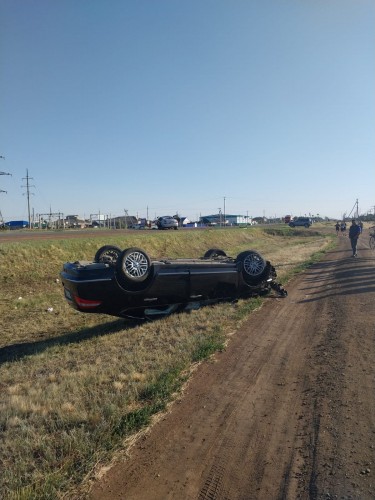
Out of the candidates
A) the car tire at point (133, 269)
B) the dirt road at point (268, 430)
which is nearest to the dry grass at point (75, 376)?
the dirt road at point (268, 430)

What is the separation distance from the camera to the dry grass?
10.8 ft

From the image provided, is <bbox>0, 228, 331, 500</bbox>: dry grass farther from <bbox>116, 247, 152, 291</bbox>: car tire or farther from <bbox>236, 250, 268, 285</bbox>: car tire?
<bbox>116, 247, 152, 291</bbox>: car tire

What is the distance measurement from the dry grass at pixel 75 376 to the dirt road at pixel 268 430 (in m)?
0.29

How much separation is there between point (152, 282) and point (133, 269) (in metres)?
0.53

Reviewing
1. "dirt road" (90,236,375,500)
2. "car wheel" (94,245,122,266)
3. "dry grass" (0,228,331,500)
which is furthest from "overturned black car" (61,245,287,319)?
"dirt road" (90,236,375,500)

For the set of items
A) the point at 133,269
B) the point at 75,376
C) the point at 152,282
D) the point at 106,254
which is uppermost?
the point at 106,254

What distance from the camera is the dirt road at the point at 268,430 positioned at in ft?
9.88

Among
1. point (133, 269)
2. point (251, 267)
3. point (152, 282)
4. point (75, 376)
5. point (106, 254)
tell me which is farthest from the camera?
point (251, 267)

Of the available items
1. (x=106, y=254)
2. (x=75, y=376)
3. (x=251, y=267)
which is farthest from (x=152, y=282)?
(x=251, y=267)

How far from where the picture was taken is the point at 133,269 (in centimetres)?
734

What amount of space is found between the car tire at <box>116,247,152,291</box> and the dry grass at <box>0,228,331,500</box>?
93 centimetres

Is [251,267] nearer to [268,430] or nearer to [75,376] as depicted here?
[75,376]

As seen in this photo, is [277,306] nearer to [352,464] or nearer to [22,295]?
[352,464]

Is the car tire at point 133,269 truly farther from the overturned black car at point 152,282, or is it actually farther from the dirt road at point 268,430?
the dirt road at point 268,430
